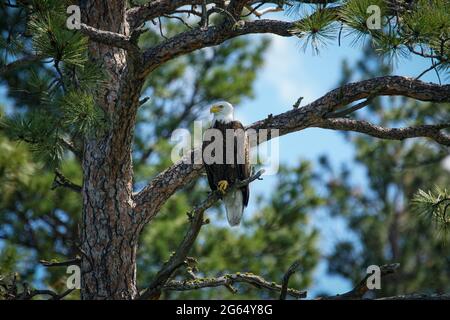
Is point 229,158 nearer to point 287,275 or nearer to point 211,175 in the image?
point 211,175

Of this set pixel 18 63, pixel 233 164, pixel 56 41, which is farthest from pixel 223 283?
pixel 18 63

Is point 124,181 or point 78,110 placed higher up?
point 78,110

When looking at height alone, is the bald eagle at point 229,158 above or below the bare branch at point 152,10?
below

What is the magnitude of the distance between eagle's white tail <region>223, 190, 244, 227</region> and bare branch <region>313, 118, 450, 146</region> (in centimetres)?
136

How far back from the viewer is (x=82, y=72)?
4305 millimetres

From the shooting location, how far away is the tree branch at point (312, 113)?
180 inches

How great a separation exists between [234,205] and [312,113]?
1575 millimetres

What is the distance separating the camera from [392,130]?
478 cm

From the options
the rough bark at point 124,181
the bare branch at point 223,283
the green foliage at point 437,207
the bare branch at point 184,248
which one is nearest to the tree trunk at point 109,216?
the rough bark at point 124,181

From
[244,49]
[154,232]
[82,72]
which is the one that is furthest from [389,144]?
[82,72]

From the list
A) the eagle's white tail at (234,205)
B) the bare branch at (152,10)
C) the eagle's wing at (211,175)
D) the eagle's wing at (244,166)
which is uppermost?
the bare branch at (152,10)

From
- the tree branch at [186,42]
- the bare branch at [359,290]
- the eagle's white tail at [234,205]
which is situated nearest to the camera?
the bare branch at [359,290]

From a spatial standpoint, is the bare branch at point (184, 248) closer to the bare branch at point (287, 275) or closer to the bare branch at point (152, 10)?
the bare branch at point (287, 275)

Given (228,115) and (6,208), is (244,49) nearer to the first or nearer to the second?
(6,208)
